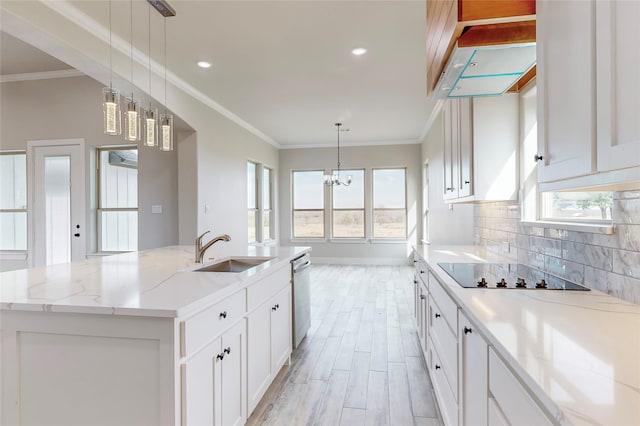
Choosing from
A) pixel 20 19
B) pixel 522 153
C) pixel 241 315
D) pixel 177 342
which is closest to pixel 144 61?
pixel 20 19

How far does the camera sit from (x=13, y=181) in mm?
4789

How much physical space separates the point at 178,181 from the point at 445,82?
12.4 ft

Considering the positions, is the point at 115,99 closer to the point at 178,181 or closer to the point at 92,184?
the point at 178,181

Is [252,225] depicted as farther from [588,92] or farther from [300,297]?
[588,92]

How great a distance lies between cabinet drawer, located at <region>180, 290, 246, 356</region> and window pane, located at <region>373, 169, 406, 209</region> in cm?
627

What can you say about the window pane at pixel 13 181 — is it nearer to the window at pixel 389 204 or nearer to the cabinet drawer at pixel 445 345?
the cabinet drawer at pixel 445 345

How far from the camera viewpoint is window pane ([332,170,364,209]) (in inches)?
310

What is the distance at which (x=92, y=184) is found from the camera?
4652mm

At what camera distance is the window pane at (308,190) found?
8.10 metres

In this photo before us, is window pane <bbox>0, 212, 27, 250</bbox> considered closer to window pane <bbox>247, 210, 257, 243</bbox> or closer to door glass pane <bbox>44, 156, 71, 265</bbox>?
door glass pane <bbox>44, 156, 71, 265</bbox>

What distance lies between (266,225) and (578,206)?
6324 millimetres

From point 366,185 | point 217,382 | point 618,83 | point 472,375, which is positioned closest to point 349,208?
point 366,185

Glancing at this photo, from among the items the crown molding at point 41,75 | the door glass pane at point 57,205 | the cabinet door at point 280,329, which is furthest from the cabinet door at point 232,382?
the crown molding at point 41,75

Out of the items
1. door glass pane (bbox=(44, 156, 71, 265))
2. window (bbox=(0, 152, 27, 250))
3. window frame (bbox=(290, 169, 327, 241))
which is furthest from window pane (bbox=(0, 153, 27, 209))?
window frame (bbox=(290, 169, 327, 241))
